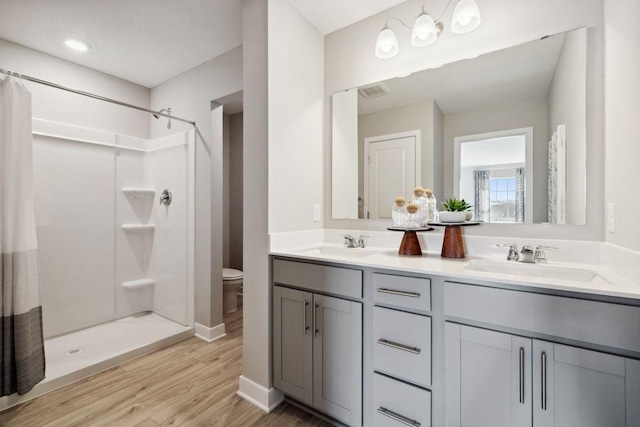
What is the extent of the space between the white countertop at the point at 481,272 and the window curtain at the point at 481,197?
23 cm

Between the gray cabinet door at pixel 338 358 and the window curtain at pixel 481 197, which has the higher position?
the window curtain at pixel 481 197

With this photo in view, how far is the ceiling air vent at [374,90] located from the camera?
6.44 feet

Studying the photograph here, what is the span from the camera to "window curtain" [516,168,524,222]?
5.07 ft

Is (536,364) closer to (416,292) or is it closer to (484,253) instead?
(416,292)

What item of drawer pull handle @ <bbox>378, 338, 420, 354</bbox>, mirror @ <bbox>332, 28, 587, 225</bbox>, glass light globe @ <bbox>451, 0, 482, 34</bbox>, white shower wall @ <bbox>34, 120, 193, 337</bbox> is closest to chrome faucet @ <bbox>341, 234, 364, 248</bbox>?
mirror @ <bbox>332, 28, 587, 225</bbox>

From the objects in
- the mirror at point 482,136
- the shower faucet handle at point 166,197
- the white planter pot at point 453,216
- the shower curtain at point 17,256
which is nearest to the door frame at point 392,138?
the mirror at point 482,136

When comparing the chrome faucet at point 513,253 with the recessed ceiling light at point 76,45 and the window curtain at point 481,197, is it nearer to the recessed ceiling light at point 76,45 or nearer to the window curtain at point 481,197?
the window curtain at point 481,197

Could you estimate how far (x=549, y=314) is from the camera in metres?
1.01

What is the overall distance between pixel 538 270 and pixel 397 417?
3.04 feet

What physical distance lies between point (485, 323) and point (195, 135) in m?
2.70

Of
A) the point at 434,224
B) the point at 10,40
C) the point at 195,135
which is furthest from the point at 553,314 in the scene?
the point at 10,40

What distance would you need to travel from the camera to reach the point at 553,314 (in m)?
1.00

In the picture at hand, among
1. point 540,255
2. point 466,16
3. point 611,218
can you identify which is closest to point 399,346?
point 540,255

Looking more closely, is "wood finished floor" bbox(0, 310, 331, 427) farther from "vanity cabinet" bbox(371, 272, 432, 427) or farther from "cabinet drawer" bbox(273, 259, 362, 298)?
"cabinet drawer" bbox(273, 259, 362, 298)
